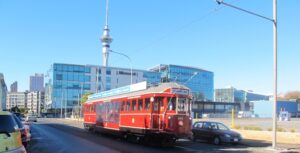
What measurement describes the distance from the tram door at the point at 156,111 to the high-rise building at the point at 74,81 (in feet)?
398

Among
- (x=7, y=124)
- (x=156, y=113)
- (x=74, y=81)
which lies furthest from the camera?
(x=74, y=81)

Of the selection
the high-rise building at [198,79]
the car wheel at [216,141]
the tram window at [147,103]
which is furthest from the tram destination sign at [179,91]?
the high-rise building at [198,79]

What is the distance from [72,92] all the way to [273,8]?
134 m

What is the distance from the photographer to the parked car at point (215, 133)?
2873 cm

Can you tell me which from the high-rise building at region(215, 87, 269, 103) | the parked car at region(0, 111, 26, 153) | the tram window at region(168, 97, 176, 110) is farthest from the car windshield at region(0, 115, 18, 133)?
the high-rise building at region(215, 87, 269, 103)

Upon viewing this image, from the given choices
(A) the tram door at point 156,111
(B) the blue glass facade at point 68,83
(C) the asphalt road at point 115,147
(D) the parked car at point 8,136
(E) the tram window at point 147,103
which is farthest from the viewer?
(B) the blue glass facade at point 68,83

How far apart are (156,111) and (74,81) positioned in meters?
133

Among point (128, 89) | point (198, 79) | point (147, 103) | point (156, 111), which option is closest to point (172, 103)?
point (156, 111)

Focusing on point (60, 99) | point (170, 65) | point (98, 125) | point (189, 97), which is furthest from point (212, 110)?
point (189, 97)

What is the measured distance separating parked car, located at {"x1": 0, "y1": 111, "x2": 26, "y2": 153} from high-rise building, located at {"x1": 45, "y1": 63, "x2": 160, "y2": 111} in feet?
454

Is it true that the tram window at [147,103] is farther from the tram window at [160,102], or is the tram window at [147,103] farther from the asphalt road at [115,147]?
the asphalt road at [115,147]

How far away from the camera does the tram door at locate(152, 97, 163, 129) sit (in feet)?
83.4

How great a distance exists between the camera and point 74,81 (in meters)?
156

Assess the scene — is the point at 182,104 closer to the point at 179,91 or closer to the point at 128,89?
the point at 179,91
